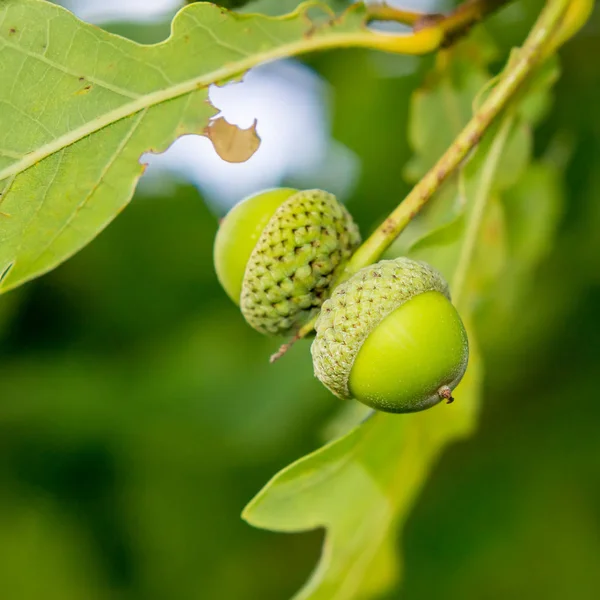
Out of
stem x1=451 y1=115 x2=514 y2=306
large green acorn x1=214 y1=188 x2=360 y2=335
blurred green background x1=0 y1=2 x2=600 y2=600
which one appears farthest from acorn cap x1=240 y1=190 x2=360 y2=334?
blurred green background x1=0 y1=2 x2=600 y2=600

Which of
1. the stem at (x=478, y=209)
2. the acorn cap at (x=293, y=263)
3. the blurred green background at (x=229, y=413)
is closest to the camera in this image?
the acorn cap at (x=293, y=263)

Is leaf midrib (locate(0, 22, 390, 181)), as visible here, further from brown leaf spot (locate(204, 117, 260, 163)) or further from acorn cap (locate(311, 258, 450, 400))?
acorn cap (locate(311, 258, 450, 400))

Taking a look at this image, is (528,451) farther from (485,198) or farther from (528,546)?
(485,198)

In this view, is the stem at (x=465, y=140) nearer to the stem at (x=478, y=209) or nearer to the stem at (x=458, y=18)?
the stem at (x=458, y=18)

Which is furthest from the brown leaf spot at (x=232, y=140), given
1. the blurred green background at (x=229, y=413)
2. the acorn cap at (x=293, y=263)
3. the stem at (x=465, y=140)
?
the blurred green background at (x=229, y=413)

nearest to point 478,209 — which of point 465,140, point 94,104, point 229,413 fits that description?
point 465,140

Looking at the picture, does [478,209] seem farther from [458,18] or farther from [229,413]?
[229,413]
